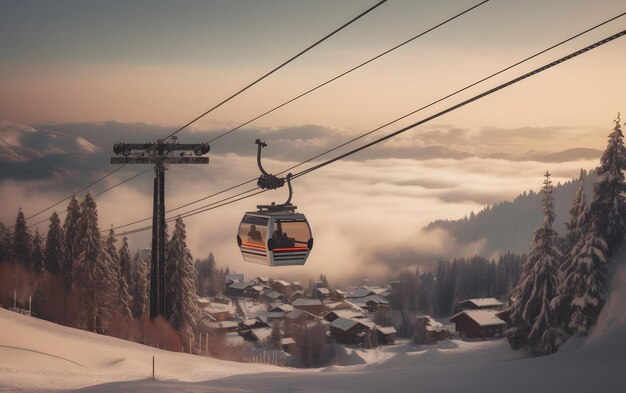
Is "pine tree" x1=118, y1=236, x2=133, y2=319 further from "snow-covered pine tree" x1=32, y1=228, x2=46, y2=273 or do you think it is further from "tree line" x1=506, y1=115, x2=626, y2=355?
"tree line" x1=506, y1=115, x2=626, y2=355

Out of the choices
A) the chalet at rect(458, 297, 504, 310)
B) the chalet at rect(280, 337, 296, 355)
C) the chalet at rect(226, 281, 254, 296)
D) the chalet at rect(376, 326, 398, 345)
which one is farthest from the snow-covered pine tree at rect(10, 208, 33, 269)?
the chalet at rect(226, 281, 254, 296)

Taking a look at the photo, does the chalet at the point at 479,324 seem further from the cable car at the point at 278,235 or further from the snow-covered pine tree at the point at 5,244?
the cable car at the point at 278,235

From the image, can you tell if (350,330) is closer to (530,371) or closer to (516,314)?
(516,314)

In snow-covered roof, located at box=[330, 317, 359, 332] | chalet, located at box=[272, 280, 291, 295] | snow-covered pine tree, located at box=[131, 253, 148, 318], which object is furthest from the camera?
chalet, located at box=[272, 280, 291, 295]

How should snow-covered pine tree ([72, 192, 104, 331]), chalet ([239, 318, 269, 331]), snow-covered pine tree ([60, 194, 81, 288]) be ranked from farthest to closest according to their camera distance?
chalet ([239, 318, 269, 331]) < snow-covered pine tree ([60, 194, 81, 288]) < snow-covered pine tree ([72, 192, 104, 331])

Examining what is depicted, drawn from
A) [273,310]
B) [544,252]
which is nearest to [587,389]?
[544,252]

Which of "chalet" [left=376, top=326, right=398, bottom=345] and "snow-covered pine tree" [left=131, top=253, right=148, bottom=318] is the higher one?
"snow-covered pine tree" [left=131, top=253, right=148, bottom=318]
